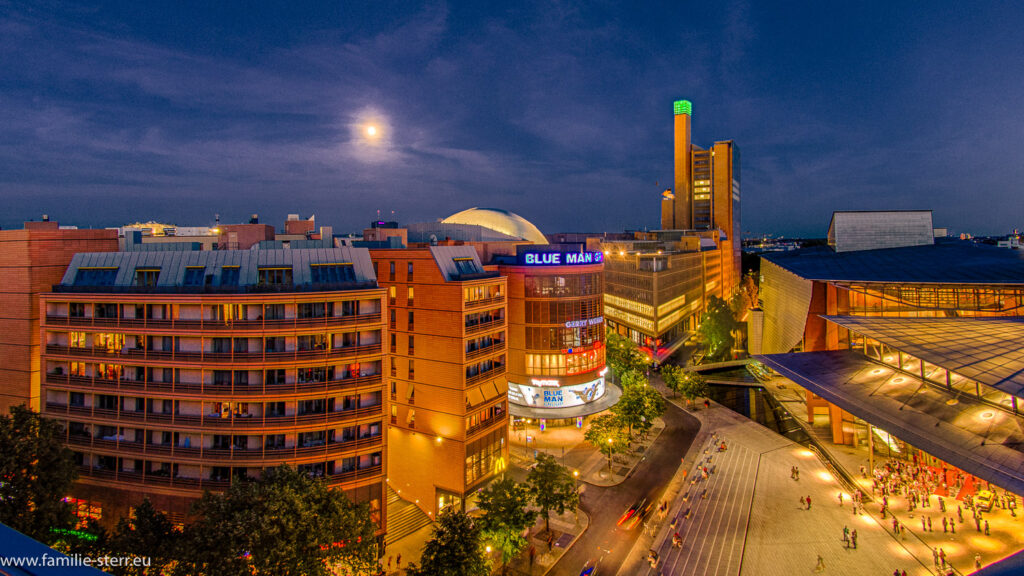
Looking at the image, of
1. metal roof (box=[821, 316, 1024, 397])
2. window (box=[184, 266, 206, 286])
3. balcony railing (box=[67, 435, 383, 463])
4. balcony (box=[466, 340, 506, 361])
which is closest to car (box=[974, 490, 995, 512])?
metal roof (box=[821, 316, 1024, 397])

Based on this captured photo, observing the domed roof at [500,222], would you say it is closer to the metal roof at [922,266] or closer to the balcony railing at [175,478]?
the metal roof at [922,266]

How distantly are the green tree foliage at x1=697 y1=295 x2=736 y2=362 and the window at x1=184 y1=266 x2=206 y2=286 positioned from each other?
102 m

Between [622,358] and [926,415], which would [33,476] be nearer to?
[926,415]

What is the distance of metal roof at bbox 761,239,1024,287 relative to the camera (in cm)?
6788

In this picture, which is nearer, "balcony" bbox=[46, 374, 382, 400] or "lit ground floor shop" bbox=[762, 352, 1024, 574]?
"lit ground floor shop" bbox=[762, 352, 1024, 574]

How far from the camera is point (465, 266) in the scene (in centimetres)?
5909

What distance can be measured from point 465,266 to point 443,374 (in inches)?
526

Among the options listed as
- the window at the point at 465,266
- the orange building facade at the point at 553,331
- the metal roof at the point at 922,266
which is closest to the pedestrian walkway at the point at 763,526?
the orange building facade at the point at 553,331

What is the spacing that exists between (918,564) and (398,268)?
187ft

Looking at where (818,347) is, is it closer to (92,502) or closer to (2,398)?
(92,502)

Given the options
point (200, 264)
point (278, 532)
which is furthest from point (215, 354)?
point (278, 532)

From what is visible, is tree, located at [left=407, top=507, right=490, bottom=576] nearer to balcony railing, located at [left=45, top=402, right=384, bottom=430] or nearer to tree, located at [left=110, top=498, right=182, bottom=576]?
balcony railing, located at [left=45, top=402, right=384, bottom=430]

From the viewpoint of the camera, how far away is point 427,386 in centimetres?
5528

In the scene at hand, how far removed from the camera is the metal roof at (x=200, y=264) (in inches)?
1844
